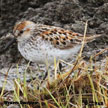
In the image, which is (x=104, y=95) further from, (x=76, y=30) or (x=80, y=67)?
(x=76, y=30)

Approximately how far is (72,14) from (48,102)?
8.53 feet

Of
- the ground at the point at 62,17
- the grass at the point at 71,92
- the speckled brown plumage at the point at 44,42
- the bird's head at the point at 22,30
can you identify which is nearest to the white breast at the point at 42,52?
the speckled brown plumage at the point at 44,42

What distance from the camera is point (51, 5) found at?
612 cm

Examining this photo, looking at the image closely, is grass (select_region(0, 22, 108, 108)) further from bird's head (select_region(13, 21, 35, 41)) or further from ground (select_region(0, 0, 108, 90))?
ground (select_region(0, 0, 108, 90))

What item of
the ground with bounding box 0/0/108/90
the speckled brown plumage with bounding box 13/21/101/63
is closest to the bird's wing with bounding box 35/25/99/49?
the speckled brown plumage with bounding box 13/21/101/63

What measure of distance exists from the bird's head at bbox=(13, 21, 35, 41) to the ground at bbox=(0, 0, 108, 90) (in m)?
0.73

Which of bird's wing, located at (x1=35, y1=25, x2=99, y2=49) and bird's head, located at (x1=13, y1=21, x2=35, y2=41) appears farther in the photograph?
bird's head, located at (x1=13, y1=21, x2=35, y2=41)

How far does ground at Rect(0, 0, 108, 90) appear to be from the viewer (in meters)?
5.96

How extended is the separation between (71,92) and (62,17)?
2343 millimetres

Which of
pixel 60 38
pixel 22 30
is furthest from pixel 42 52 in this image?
pixel 22 30

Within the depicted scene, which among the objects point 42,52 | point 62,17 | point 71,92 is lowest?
point 71,92

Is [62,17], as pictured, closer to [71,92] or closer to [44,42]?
[44,42]

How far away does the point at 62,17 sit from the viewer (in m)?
6.12

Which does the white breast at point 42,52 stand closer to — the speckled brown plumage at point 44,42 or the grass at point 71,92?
the speckled brown plumage at point 44,42
